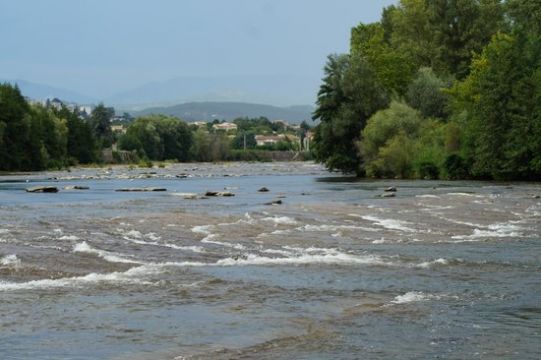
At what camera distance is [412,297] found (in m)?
17.1

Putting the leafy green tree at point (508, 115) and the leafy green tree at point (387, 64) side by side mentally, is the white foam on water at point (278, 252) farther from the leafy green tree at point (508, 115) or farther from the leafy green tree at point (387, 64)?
the leafy green tree at point (387, 64)

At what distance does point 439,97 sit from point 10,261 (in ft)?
248

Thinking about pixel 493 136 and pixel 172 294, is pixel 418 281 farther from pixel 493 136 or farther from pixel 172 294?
pixel 493 136

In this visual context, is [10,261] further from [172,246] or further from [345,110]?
[345,110]

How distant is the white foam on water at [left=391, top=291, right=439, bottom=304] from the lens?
1666cm

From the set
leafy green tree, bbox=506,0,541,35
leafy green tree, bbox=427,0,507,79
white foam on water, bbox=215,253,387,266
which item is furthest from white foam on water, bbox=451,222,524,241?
leafy green tree, bbox=427,0,507,79

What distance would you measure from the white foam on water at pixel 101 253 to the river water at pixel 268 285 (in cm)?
6

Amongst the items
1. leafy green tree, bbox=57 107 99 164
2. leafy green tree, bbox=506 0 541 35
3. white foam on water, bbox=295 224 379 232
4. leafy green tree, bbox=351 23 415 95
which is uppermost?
leafy green tree, bbox=506 0 541 35

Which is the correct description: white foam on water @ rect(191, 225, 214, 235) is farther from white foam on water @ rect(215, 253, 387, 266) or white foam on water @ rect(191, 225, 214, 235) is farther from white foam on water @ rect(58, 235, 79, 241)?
white foam on water @ rect(215, 253, 387, 266)

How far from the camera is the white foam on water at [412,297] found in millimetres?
16656

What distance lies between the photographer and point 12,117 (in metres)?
134

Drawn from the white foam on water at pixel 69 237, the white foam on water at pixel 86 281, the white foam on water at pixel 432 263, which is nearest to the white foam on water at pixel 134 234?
the white foam on water at pixel 69 237

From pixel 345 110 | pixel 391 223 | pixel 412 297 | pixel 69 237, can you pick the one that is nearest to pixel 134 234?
pixel 69 237

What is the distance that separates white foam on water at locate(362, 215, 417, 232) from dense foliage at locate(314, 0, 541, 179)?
1403 inches
